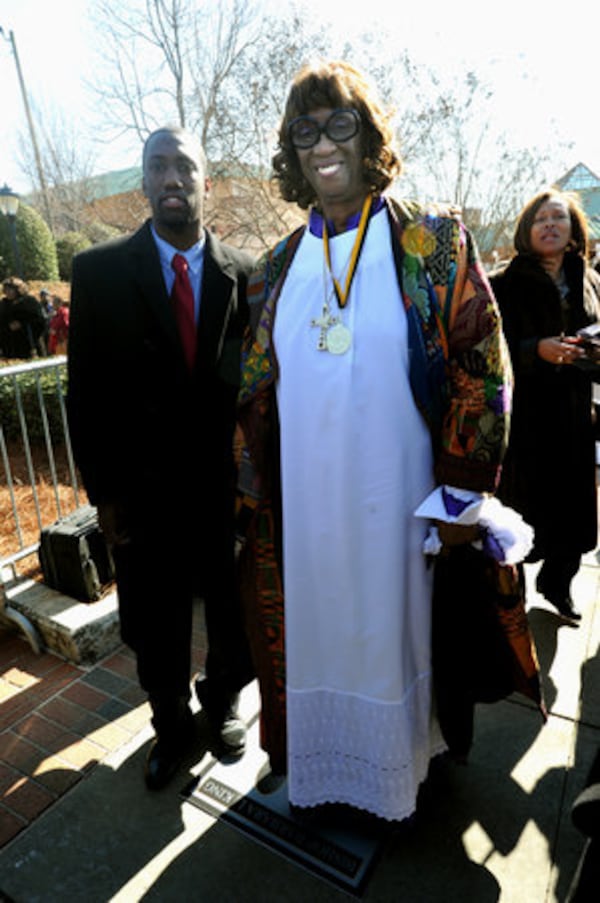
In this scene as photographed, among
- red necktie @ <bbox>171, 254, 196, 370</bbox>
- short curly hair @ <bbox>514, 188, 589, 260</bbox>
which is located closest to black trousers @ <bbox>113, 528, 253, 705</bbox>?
red necktie @ <bbox>171, 254, 196, 370</bbox>

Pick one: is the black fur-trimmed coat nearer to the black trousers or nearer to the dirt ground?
the black trousers

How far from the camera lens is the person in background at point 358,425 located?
1.54m

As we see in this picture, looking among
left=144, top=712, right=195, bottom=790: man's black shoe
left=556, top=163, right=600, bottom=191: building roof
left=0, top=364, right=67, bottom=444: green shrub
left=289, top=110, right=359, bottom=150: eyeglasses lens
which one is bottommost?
left=144, top=712, right=195, bottom=790: man's black shoe

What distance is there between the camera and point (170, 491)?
6.89ft

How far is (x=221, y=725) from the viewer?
2.37 metres

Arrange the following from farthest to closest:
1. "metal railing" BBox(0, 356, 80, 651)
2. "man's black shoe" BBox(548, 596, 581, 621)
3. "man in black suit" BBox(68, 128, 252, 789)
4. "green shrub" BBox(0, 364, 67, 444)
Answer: "green shrub" BBox(0, 364, 67, 444)
"metal railing" BBox(0, 356, 80, 651)
"man's black shoe" BBox(548, 596, 581, 621)
"man in black suit" BBox(68, 128, 252, 789)

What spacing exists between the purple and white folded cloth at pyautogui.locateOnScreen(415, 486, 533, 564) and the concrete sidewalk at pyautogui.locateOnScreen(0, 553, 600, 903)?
3.50ft

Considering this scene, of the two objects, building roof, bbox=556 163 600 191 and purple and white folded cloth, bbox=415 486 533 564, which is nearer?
purple and white folded cloth, bbox=415 486 533 564

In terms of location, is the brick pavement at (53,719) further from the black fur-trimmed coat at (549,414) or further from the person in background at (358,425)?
the black fur-trimmed coat at (549,414)

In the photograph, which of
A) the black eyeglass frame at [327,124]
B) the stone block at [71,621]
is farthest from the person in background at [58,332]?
the black eyeglass frame at [327,124]

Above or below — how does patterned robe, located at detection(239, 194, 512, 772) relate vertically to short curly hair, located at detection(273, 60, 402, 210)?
below

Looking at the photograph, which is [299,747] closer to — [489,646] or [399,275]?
[489,646]

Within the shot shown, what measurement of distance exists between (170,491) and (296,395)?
27.5 inches

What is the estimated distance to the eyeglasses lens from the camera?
1569mm
